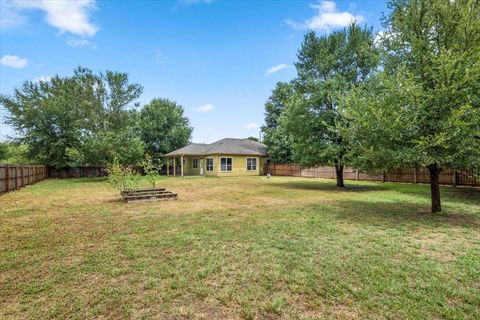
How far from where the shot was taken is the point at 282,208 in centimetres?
875

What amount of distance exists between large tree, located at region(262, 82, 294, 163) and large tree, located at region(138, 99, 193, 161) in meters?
12.3

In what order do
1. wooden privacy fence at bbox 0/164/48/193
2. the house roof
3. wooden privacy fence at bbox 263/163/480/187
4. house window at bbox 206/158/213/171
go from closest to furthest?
wooden privacy fence at bbox 0/164/48/193 < wooden privacy fence at bbox 263/163/480/187 < the house roof < house window at bbox 206/158/213/171

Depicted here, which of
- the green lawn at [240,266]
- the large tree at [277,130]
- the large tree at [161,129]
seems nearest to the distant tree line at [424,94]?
the green lawn at [240,266]

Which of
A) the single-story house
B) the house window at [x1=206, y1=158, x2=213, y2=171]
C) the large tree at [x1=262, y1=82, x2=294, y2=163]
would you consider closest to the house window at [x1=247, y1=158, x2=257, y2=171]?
the single-story house

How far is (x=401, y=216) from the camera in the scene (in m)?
7.54

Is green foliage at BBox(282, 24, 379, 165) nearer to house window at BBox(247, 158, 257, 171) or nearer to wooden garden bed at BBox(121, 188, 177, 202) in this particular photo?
wooden garden bed at BBox(121, 188, 177, 202)

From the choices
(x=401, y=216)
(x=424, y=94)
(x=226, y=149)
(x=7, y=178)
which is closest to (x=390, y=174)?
(x=401, y=216)

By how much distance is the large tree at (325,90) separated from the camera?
15.1m

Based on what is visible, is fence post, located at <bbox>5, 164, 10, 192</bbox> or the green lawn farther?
fence post, located at <bbox>5, 164, 10, 192</bbox>

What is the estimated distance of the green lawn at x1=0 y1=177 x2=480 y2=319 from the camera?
2.83 m

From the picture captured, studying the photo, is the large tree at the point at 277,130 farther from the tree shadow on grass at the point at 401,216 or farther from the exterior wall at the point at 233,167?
the tree shadow on grass at the point at 401,216

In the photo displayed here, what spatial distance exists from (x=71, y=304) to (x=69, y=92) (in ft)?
92.1

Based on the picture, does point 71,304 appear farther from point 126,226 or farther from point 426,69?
point 426,69

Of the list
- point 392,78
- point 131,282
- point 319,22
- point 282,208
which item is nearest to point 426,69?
point 392,78
